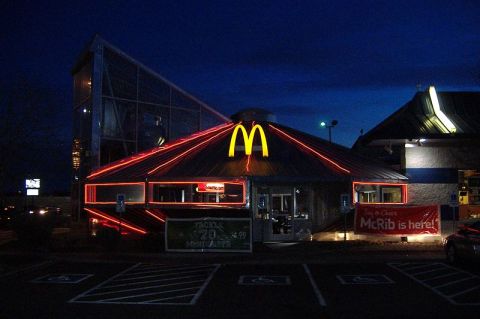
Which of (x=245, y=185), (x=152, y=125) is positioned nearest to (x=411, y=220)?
(x=245, y=185)

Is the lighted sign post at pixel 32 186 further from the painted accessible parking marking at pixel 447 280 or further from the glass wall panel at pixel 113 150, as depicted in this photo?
the painted accessible parking marking at pixel 447 280

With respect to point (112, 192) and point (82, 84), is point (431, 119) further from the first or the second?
point (82, 84)

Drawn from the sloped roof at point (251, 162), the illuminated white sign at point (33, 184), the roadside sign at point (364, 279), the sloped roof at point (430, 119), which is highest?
the sloped roof at point (430, 119)

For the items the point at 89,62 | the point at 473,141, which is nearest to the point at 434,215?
the point at 473,141

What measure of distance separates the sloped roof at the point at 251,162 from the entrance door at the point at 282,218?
1.61 metres

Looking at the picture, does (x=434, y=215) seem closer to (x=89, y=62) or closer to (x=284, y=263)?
(x=284, y=263)

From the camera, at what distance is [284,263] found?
1917 cm

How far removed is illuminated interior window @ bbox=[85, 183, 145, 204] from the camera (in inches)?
1088

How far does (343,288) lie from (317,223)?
12669mm

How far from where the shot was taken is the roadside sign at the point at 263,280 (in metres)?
14.6

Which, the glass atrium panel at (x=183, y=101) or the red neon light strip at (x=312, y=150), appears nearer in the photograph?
the red neon light strip at (x=312, y=150)

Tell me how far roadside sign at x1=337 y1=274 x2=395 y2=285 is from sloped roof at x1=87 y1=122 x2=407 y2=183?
30.6 ft

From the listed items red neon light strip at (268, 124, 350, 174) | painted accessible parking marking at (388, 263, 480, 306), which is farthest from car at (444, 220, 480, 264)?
red neon light strip at (268, 124, 350, 174)

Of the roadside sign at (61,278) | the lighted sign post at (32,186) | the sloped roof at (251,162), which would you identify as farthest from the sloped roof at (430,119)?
the lighted sign post at (32,186)
